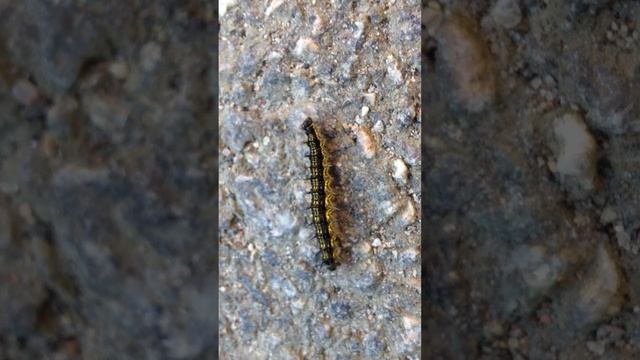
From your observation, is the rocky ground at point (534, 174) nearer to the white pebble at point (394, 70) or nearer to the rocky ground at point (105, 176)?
the white pebble at point (394, 70)

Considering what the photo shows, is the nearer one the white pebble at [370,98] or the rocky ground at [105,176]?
the rocky ground at [105,176]

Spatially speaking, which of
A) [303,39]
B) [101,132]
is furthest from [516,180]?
[101,132]

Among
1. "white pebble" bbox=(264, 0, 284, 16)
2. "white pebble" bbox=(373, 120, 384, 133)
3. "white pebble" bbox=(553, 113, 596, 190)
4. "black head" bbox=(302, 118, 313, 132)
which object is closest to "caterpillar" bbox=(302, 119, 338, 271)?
"black head" bbox=(302, 118, 313, 132)

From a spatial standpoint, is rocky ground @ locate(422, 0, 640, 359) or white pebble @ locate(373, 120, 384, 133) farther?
white pebble @ locate(373, 120, 384, 133)

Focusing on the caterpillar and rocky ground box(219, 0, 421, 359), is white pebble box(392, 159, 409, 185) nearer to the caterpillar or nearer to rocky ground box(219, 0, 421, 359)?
rocky ground box(219, 0, 421, 359)

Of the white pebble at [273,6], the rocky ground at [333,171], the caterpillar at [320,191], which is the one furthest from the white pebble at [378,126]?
the white pebble at [273,6]
